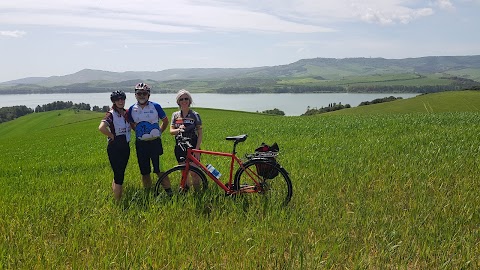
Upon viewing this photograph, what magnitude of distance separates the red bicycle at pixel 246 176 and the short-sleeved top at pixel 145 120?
532mm

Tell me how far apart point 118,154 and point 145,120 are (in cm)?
80

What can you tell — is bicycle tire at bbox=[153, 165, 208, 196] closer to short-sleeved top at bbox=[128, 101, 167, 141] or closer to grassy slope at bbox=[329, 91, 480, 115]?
short-sleeved top at bbox=[128, 101, 167, 141]

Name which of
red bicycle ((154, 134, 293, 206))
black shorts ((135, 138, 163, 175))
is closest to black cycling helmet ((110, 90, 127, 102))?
black shorts ((135, 138, 163, 175))

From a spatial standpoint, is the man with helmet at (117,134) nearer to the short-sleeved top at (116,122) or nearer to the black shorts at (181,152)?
the short-sleeved top at (116,122)

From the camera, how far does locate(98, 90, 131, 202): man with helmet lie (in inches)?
235

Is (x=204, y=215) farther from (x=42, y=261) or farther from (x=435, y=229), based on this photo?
(x=435, y=229)

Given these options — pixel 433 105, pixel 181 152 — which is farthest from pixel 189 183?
pixel 433 105

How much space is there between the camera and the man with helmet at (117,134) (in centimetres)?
597

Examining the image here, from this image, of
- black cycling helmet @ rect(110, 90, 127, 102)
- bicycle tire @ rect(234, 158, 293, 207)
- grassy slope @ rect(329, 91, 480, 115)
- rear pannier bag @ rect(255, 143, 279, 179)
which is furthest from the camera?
grassy slope @ rect(329, 91, 480, 115)

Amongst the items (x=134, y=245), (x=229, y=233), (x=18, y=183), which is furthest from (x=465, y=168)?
(x=18, y=183)

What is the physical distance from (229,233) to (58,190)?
4527mm

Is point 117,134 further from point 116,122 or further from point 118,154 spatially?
point 118,154

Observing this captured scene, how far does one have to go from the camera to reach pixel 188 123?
633cm

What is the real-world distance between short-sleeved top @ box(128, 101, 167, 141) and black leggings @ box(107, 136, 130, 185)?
304mm
